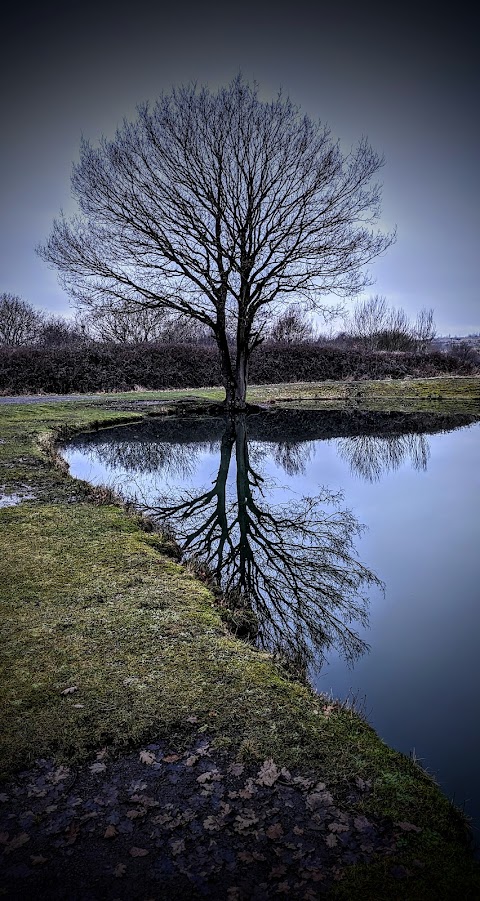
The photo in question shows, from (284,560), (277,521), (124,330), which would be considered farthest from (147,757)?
(124,330)

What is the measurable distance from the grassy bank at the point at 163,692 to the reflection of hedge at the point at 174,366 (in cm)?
2589

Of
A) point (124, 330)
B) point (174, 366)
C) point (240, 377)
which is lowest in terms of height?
point (240, 377)

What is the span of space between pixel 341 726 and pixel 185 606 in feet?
6.41

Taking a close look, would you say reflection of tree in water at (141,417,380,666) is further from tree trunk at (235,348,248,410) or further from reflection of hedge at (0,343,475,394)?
reflection of hedge at (0,343,475,394)

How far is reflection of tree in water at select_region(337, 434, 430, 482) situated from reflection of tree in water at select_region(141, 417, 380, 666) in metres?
2.51

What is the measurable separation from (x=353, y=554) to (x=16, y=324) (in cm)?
4870

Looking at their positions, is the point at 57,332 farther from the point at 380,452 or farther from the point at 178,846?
the point at 178,846

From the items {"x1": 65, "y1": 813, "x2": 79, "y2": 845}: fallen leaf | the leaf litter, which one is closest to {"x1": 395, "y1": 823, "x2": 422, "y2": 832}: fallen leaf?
the leaf litter

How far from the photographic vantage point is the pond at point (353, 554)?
3943mm

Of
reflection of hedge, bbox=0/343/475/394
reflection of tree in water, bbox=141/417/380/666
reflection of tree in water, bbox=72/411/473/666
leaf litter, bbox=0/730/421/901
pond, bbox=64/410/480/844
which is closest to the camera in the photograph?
leaf litter, bbox=0/730/421/901

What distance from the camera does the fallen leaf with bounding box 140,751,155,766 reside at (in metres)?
3.06

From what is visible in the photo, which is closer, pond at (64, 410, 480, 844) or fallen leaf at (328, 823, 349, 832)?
fallen leaf at (328, 823, 349, 832)

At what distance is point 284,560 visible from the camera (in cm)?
653

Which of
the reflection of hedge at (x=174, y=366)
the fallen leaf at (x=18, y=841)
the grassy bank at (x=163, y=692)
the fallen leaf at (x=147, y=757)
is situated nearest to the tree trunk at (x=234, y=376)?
the reflection of hedge at (x=174, y=366)
